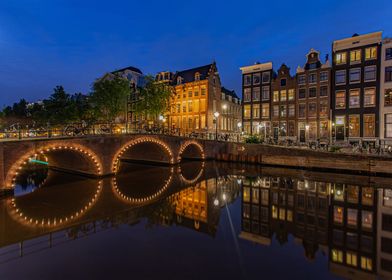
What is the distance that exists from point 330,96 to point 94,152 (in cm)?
3497

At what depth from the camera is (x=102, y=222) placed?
1233 cm

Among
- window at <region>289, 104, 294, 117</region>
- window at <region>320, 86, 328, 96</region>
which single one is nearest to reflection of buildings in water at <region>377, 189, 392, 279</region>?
window at <region>320, 86, 328, 96</region>

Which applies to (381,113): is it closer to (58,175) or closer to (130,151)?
(130,151)

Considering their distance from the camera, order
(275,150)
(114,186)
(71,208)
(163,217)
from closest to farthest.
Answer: (163,217) → (71,208) → (114,186) → (275,150)

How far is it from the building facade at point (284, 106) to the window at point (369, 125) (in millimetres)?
9747

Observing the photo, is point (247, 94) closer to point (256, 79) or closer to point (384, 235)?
point (256, 79)

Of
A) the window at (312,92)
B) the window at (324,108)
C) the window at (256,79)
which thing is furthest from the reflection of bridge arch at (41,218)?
the window at (256,79)

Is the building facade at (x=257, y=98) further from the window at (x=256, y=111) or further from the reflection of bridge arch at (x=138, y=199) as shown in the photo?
the reflection of bridge arch at (x=138, y=199)

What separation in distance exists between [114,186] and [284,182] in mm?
14901

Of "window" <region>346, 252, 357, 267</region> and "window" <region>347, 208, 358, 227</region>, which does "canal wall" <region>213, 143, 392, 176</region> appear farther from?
"window" <region>346, 252, 357, 267</region>

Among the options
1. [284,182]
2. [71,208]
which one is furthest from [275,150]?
[71,208]

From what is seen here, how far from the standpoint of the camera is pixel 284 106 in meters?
41.8

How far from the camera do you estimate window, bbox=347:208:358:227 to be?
1209cm

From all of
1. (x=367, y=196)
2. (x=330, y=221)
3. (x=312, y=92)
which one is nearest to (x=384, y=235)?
(x=330, y=221)
